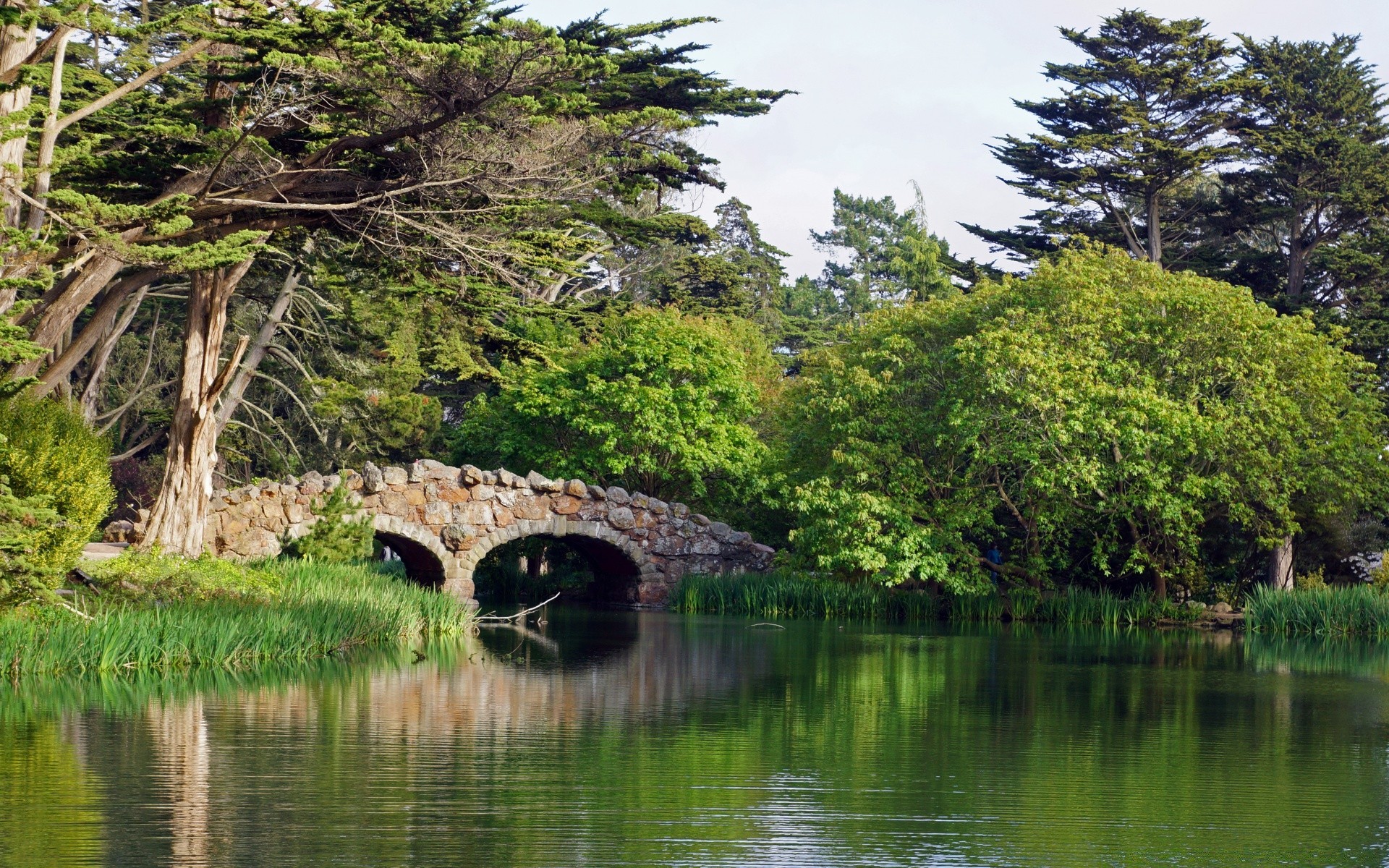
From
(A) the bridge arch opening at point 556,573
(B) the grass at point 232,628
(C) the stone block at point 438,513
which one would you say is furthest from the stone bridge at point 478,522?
(B) the grass at point 232,628

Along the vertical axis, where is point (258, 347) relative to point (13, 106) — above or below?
below

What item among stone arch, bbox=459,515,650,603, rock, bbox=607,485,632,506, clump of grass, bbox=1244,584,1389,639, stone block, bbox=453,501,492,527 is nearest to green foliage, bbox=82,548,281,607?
stone block, bbox=453,501,492,527

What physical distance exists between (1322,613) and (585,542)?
1465cm

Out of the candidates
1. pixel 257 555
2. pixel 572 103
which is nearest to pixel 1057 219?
pixel 257 555

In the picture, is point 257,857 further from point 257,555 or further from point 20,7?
point 257,555

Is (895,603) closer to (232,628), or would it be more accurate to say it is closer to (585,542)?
(585,542)

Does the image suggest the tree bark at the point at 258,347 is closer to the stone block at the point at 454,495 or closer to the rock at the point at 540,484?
the stone block at the point at 454,495

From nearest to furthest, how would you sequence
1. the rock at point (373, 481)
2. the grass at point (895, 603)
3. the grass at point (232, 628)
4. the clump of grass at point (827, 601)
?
the grass at point (232, 628), the grass at point (895, 603), the clump of grass at point (827, 601), the rock at point (373, 481)

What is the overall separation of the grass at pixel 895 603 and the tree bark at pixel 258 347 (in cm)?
922

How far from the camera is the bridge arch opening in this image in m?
33.4

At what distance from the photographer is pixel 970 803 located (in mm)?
8398

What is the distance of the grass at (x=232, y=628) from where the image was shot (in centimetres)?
1333

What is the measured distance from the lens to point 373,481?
A: 2908 centimetres

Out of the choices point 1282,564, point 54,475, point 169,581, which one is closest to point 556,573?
point 1282,564
